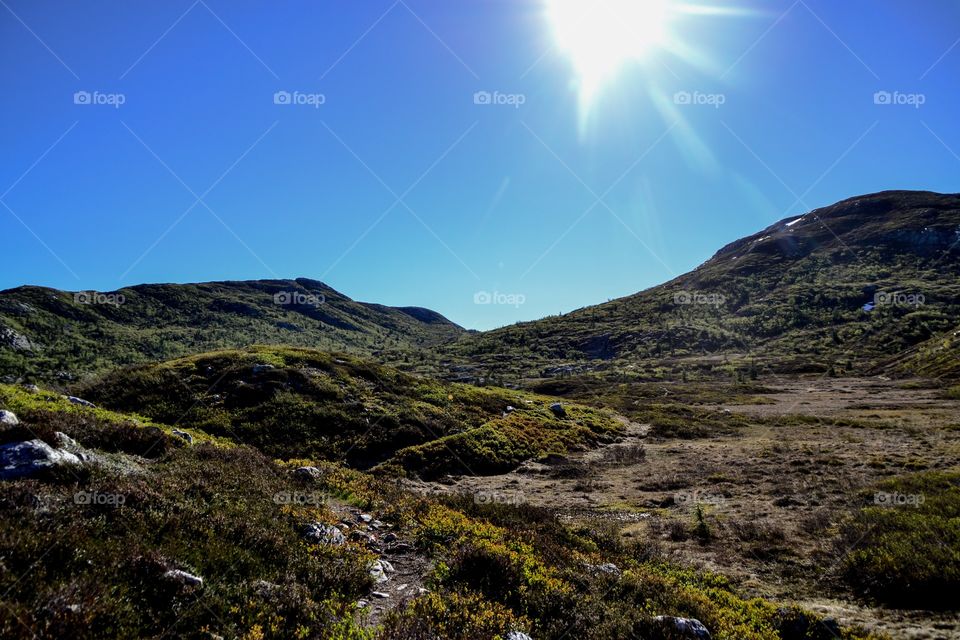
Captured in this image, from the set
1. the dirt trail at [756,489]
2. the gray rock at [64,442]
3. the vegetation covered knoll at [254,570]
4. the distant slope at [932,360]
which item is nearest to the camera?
the vegetation covered knoll at [254,570]

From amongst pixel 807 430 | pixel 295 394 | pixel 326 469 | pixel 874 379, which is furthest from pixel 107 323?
pixel 874 379

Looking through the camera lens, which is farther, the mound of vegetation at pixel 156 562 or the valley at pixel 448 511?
the valley at pixel 448 511

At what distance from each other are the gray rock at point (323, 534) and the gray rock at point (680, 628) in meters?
6.42

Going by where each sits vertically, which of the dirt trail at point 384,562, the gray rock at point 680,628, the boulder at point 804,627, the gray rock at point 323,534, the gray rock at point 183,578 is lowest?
the boulder at point 804,627

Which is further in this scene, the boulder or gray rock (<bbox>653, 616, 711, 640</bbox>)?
the boulder

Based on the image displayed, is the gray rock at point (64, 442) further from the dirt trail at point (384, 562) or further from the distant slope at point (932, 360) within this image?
the distant slope at point (932, 360)

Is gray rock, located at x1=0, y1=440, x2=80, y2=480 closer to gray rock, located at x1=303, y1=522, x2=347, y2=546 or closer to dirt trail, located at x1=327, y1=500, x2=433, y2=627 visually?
gray rock, located at x1=303, y1=522, x2=347, y2=546

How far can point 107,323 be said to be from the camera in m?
160

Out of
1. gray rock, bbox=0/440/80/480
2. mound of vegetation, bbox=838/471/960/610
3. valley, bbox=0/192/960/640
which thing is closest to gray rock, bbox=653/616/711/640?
valley, bbox=0/192/960/640

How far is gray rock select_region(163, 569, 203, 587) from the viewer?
610 cm

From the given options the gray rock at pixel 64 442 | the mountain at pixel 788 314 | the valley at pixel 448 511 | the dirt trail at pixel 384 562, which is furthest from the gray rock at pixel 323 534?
the mountain at pixel 788 314

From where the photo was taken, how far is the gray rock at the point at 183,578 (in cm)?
610

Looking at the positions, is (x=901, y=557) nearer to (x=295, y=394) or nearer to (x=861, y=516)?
(x=861, y=516)

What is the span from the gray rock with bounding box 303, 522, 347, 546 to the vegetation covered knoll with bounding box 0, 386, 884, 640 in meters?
0.10
